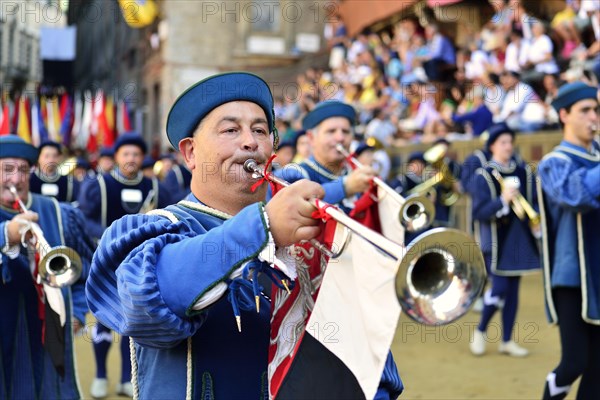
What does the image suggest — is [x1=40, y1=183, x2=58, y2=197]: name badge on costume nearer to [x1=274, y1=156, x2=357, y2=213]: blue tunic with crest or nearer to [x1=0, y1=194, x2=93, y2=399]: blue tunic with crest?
[x1=274, y1=156, x2=357, y2=213]: blue tunic with crest

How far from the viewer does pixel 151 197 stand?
23.4 feet

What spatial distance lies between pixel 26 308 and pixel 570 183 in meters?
3.11

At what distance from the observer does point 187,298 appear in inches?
71.7

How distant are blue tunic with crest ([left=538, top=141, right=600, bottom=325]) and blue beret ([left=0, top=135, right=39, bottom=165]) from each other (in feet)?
9.90

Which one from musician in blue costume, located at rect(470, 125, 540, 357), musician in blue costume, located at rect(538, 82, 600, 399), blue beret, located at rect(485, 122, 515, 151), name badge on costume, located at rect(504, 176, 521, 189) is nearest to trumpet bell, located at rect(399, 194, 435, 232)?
musician in blue costume, located at rect(538, 82, 600, 399)

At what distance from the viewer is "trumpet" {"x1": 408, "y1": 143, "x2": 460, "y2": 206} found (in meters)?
9.70

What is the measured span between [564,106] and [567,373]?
160 cm

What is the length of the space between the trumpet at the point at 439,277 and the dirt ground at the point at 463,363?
3.96 m

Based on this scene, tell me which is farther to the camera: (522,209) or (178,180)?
(178,180)

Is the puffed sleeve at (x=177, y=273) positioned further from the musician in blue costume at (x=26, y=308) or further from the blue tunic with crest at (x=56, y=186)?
the blue tunic with crest at (x=56, y=186)

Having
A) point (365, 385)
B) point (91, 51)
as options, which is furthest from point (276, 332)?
point (91, 51)

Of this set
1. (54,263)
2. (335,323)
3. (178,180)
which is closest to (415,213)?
(54,263)

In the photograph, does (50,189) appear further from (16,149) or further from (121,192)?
(16,149)

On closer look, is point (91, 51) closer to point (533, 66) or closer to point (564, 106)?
point (533, 66)
